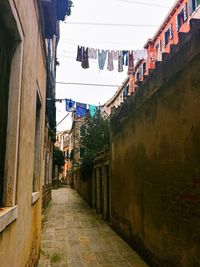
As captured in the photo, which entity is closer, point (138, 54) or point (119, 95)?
point (138, 54)

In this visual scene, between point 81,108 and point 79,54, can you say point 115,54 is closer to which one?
point 79,54

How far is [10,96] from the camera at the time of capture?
2.60 m

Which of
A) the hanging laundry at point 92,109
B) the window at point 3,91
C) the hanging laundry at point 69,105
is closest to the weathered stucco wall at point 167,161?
the window at point 3,91

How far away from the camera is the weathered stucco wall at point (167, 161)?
12.3 feet

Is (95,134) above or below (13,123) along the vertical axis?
above

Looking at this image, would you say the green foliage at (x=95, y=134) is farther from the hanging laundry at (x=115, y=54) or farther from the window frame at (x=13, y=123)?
the window frame at (x=13, y=123)

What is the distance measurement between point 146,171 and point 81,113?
11.2m

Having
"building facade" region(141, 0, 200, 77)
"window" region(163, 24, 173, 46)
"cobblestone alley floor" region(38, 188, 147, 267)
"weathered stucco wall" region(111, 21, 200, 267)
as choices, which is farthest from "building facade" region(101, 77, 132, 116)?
"weathered stucco wall" region(111, 21, 200, 267)

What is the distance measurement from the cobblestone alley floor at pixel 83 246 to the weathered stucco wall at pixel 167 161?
45 cm

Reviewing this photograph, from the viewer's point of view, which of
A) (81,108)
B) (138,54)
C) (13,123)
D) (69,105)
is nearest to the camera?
(13,123)

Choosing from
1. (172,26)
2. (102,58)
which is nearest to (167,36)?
(172,26)

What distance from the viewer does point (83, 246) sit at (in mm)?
6855

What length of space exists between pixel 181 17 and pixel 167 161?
51.6 ft

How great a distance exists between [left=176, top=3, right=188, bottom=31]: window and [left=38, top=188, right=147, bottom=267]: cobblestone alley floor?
13370 millimetres
